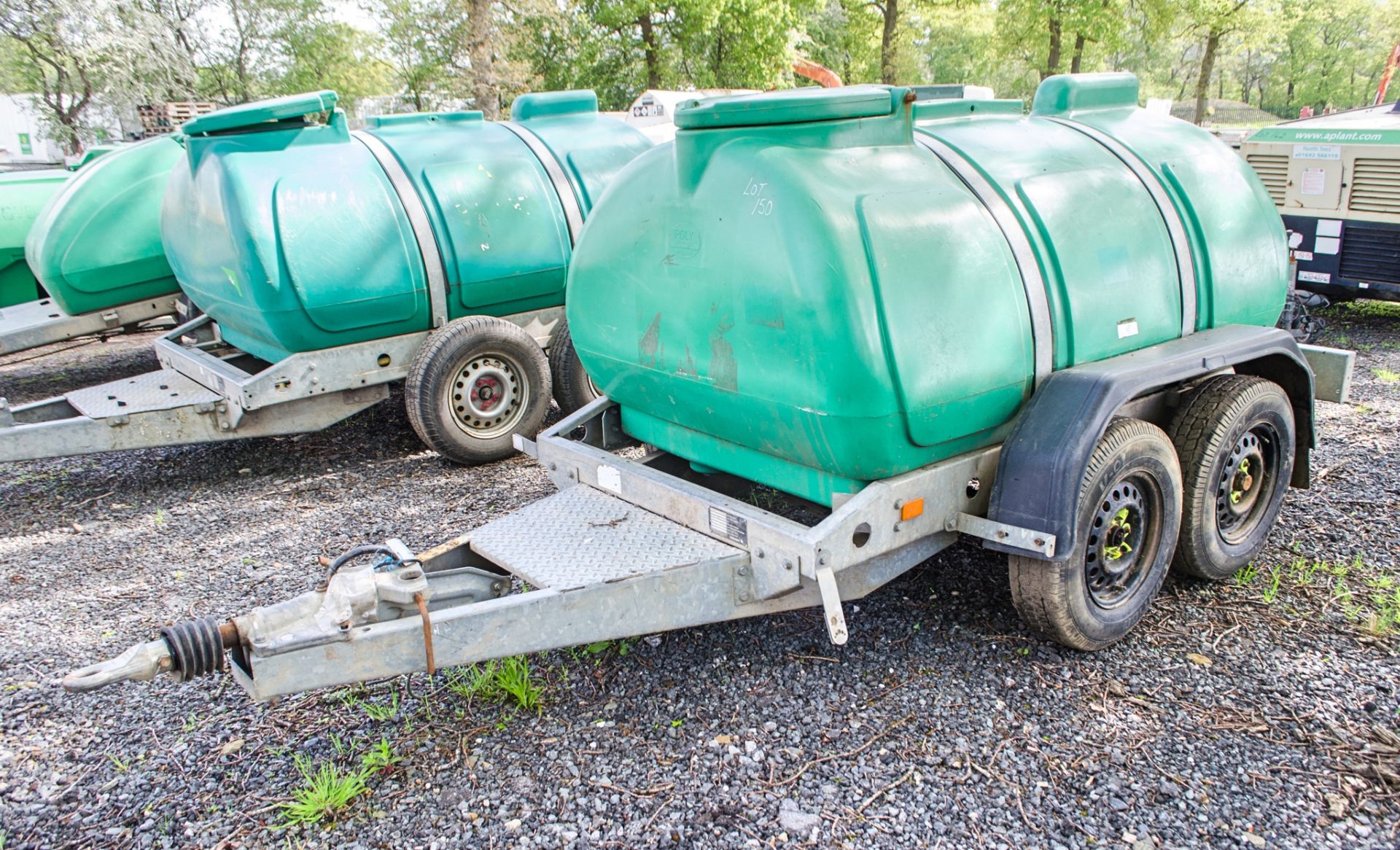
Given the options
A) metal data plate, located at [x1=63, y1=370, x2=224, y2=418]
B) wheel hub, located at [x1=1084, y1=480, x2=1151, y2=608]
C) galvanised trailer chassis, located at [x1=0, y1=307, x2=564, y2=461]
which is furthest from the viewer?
metal data plate, located at [x1=63, y1=370, x2=224, y2=418]

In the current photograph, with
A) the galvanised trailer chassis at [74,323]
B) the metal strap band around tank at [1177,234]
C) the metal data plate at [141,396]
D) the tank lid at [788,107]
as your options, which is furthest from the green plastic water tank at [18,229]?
the metal strap band around tank at [1177,234]

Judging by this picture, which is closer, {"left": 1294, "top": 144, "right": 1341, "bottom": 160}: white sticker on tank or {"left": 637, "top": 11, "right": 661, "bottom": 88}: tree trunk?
{"left": 1294, "top": 144, "right": 1341, "bottom": 160}: white sticker on tank

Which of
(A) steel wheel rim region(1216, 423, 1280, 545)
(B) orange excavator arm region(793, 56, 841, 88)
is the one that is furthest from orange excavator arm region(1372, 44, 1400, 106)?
(A) steel wheel rim region(1216, 423, 1280, 545)

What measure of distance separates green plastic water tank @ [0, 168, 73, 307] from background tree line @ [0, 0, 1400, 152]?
52.9 feet

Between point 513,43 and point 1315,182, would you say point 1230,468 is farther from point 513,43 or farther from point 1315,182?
point 513,43

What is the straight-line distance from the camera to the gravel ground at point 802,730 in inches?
115

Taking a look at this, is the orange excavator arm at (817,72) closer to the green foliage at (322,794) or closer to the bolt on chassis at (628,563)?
the bolt on chassis at (628,563)

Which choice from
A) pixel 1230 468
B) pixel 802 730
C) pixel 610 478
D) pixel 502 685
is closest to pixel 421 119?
pixel 610 478

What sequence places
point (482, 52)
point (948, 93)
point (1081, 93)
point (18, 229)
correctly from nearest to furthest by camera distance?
point (1081, 93) → point (948, 93) → point (18, 229) → point (482, 52)

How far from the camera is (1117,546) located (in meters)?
3.73

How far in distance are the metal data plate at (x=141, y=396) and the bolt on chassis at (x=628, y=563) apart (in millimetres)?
2408

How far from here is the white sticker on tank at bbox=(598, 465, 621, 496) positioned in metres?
3.85

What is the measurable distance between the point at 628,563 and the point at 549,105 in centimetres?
445

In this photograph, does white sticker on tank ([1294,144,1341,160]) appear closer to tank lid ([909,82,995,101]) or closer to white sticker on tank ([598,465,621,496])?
tank lid ([909,82,995,101])
